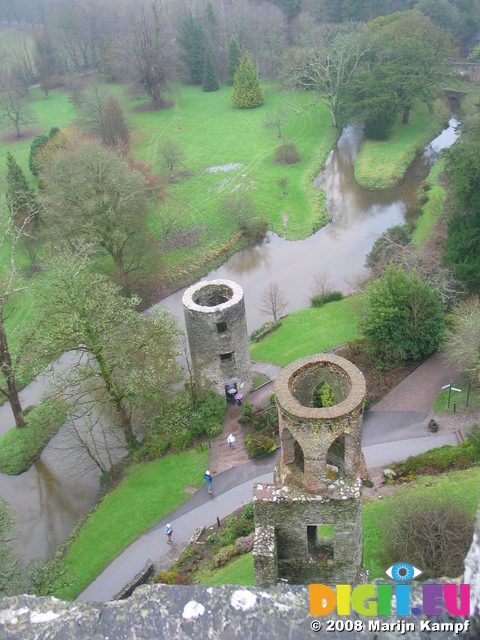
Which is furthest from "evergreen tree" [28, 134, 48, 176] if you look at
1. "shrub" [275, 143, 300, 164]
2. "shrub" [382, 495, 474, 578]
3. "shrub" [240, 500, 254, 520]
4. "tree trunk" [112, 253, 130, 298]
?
"shrub" [382, 495, 474, 578]

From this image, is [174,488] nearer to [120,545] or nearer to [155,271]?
[120,545]

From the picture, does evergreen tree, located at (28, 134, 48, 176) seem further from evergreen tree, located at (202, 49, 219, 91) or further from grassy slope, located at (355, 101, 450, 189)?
evergreen tree, located at (202, 49, 219, 91)

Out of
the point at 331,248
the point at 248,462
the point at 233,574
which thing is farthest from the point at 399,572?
the point at 331,248

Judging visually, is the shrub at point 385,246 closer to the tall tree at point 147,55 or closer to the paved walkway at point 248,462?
the paved walkway at point 248,462

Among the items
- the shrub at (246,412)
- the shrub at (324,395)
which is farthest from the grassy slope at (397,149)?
the shrub at (324,395)

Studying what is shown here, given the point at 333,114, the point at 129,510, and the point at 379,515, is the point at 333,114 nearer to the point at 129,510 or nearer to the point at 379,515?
the point at 129,510
